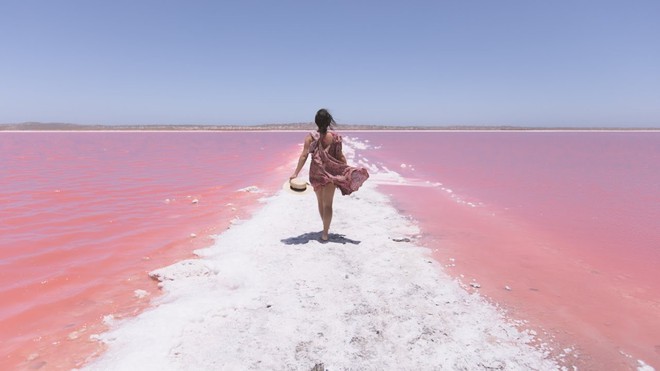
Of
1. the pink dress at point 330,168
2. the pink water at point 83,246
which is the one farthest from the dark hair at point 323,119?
the pink water at point 83,246

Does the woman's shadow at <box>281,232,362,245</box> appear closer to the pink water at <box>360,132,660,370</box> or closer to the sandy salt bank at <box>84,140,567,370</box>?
the sandy salt bank at <box>84,140,567,370</box>

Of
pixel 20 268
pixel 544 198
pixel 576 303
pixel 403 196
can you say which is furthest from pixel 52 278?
pixel 544 198

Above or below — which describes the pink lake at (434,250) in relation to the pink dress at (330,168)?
below

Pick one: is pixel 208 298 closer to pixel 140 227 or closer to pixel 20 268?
pixel 20 268

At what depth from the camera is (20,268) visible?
15.9 ft

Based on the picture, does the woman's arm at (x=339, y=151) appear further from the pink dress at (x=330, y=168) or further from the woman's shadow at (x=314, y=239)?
the woman's shadow at (x=314, y=239)

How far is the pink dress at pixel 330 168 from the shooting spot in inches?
219

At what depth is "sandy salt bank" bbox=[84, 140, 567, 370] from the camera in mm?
2773

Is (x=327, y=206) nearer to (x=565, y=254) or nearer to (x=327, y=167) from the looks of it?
(x=327, y=167)

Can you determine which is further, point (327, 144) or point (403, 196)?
point (403, 196)

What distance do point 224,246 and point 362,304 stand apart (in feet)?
8.14

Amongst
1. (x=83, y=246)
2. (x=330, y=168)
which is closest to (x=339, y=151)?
(x=330, y=168)

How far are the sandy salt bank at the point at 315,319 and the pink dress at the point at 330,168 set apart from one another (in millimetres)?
833

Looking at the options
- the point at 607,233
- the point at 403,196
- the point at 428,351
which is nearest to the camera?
the point at 428,351
